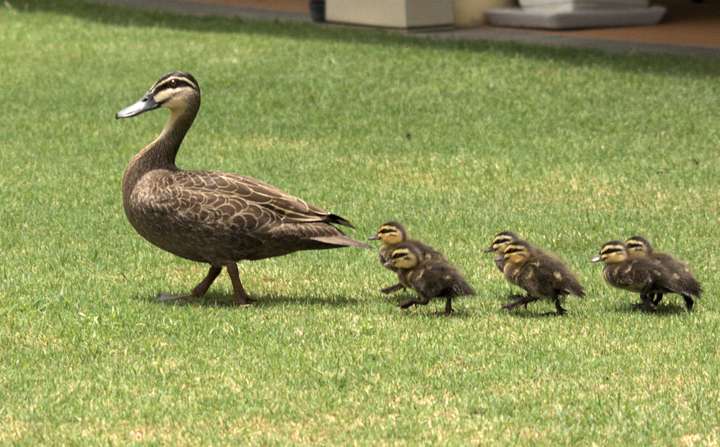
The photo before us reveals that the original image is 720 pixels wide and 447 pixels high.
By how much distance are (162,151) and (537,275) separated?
2581 mm

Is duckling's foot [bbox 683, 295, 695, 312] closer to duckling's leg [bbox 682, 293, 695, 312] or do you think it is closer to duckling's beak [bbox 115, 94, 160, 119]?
duckling's leg [bbox 682, 293, 695, 312]

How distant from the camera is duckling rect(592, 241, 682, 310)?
962cm

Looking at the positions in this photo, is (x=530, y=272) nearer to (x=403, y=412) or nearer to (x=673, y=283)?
(x=673, y=283)

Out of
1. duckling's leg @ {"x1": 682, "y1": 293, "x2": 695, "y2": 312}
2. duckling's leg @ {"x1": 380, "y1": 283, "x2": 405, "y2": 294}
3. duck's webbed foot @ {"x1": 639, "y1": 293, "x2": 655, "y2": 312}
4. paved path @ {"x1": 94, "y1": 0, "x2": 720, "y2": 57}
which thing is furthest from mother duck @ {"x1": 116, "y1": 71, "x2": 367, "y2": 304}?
paved path @ {"x1": 94, "y1": 0, "x2": 720, "y2": 57}

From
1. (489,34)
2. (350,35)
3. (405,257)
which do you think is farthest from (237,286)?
(489,34)

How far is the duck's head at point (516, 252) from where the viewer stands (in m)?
9.77

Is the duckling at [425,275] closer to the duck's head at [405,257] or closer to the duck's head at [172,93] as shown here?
the duck's head at [405,257]

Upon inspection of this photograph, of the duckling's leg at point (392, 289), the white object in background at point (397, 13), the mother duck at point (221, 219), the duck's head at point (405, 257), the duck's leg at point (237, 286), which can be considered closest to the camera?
the duck's head at point (405, 257)

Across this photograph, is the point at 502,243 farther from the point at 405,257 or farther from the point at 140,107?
the point at 140,107

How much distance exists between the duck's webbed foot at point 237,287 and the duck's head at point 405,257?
3.17 feet

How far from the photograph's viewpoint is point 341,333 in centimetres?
936

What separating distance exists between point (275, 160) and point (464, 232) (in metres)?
3.60

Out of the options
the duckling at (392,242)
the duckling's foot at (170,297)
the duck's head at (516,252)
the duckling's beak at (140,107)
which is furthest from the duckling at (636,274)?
the duckling's beak at (140,107)

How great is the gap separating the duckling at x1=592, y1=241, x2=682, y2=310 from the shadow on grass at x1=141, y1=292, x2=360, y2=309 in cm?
157
